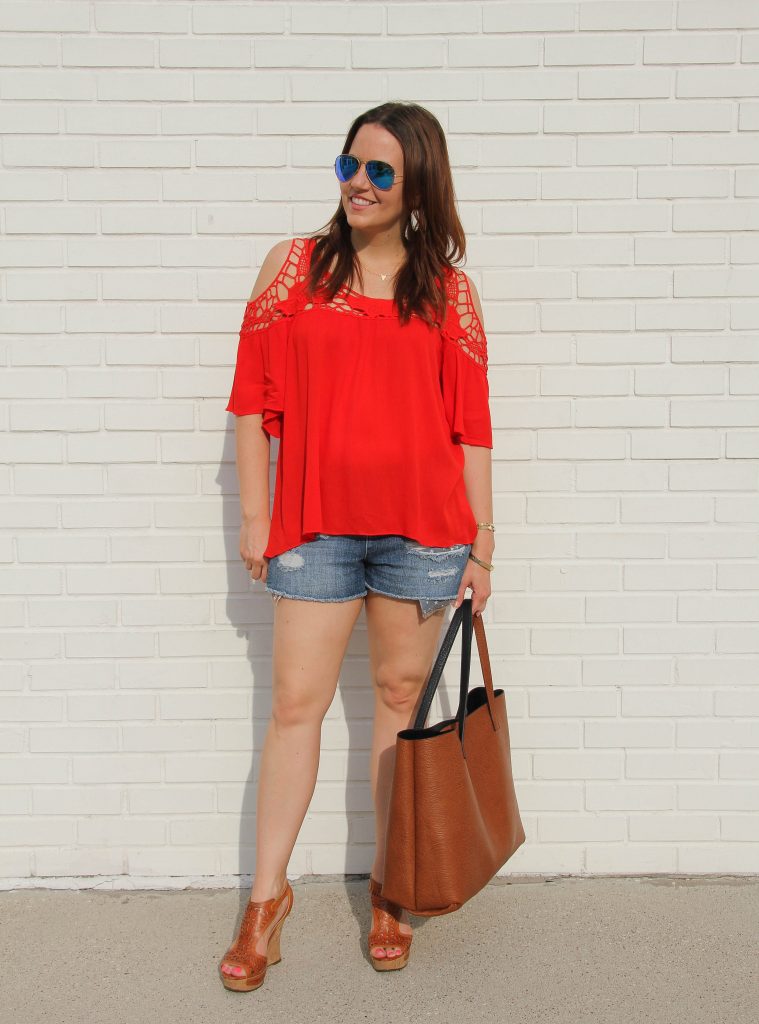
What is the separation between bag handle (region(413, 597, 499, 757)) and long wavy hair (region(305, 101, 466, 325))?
0.76 m

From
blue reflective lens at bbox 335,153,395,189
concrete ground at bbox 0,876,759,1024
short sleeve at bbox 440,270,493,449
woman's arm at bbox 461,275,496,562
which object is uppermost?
blue reflective lens at bbox 335,153,395,189

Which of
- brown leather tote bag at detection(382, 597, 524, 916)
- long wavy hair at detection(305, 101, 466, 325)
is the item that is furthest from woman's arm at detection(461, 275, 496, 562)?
brown leather tote bag at detection(382, 597, 524, 916)

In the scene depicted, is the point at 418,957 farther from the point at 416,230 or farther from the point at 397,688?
the point at 416,230

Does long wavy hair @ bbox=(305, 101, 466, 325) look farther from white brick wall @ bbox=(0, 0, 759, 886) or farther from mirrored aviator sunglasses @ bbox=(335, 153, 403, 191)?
white brick wall @ bbox=(0, 0, 759, 886)

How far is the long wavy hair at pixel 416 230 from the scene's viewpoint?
230cm

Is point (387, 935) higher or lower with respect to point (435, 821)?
lower

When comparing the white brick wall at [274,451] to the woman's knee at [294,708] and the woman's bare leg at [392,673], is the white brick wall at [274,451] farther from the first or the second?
the woman's knee at [294,708]

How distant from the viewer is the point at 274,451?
291 cm

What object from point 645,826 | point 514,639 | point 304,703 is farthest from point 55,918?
point 645,826

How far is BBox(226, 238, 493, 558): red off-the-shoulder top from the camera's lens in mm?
2275

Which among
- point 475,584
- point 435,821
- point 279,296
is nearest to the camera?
point 435,821

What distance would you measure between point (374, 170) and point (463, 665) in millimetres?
1233

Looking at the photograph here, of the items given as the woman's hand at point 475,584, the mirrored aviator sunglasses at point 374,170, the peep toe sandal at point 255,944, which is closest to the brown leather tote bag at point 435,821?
the woman's hand at point 475,584

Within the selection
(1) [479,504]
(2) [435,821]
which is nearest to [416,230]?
(1) [479,504]
